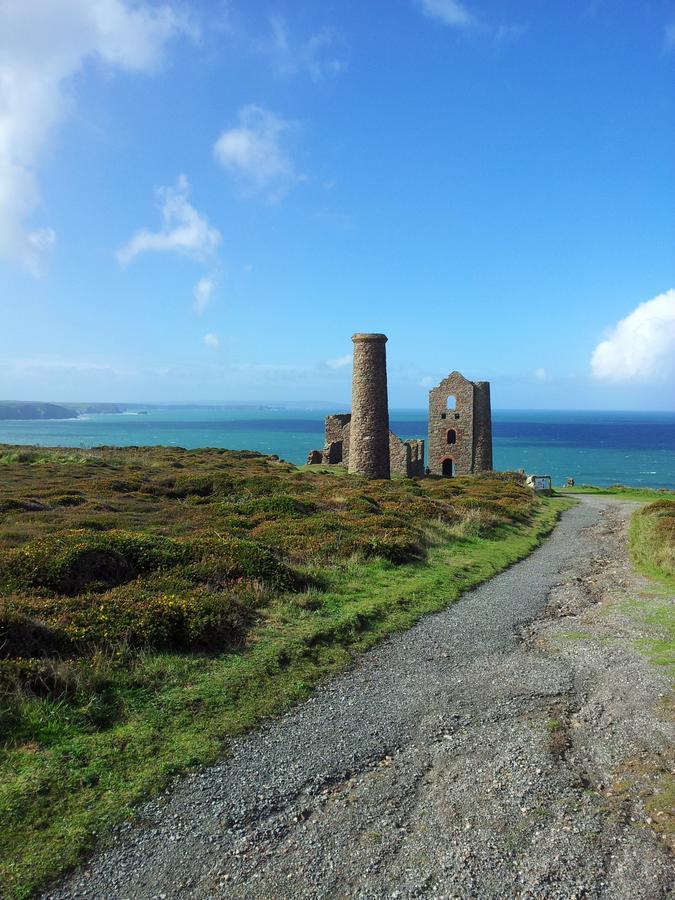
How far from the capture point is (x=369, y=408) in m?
32.6

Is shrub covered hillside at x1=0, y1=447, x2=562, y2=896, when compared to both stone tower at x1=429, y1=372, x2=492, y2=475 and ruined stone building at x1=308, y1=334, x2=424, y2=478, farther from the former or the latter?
stone tower at x1=429, y1=372, x2=492, y2=475

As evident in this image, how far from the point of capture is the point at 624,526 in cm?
2506

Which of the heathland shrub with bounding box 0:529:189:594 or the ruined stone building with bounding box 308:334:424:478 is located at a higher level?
the ruined stone building with bounding box 308:334:424:478

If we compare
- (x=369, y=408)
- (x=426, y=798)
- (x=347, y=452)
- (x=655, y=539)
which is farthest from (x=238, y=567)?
(x=347, y=452)

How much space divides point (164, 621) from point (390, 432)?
32.2m

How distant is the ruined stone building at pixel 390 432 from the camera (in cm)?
3250

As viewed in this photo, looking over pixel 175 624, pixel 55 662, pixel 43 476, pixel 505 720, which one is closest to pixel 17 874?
pixel 55 662

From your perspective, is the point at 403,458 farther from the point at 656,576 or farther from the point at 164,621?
the point at 164,621

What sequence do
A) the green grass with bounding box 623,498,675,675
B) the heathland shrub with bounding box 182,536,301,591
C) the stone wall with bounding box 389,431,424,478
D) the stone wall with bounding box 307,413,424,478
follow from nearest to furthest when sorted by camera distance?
the green grass with bounding box 623,498,675,675 → the heathland shrub with bounding box 182,536,301,591 → the stone wall with bounding box 389,431,424,478 → the stone wall with bounding box 307,413,424,478

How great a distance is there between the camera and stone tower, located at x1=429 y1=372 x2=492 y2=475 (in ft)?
157

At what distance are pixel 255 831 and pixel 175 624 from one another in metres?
4.47

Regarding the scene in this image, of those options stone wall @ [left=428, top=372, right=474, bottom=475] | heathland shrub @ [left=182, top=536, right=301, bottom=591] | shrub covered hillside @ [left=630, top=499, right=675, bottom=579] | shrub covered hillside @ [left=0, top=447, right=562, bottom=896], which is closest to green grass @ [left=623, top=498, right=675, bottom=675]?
shrub covered hillside @ [left=630, top=499, right=675, bottom=579]

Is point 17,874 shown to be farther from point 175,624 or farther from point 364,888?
point 175,624

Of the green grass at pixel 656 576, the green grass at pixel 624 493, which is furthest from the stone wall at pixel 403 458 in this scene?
the green grass at pixel 656 576
